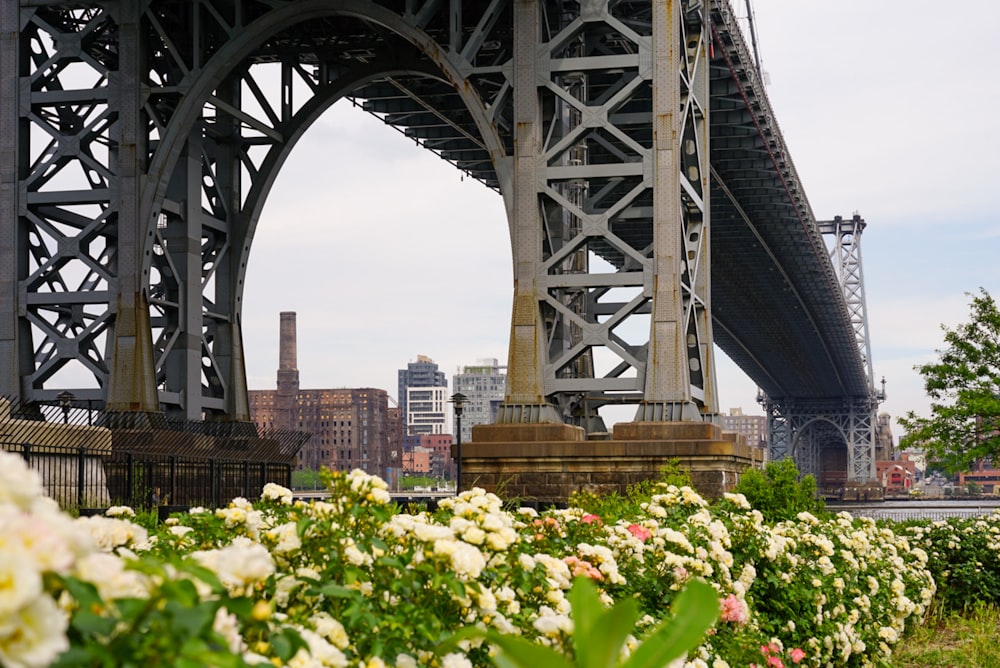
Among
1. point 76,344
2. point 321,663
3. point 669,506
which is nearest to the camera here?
point 321,663

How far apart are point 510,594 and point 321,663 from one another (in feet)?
6.60

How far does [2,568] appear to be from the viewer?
8.41 feet

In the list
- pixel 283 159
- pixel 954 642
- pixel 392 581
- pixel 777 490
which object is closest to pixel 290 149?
pixel 283 159

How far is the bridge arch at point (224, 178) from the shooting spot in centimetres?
2806

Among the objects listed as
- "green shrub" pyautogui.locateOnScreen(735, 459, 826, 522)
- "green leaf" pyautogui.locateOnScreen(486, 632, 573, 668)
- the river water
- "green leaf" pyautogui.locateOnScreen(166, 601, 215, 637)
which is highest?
"green leaf" pyautogui.locateOnScreen(166, 601, 215, 637)

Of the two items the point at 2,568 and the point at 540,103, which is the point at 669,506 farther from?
the point at 540,103

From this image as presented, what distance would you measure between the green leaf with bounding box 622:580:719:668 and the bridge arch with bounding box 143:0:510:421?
22.5 m

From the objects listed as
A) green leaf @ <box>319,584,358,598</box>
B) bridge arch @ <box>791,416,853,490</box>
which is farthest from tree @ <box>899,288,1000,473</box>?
bridge arch @ <box>791,416,853,490</box>

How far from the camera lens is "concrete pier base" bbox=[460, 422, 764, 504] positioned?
22797 millimetres

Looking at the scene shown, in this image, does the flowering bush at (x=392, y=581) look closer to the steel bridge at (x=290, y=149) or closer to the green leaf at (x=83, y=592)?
the green leaf at (x=83, y=592)

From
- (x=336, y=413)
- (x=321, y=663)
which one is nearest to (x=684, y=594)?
(x=321, y=663)

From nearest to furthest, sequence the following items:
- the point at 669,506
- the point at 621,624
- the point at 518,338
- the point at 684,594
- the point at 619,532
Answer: the point at 621,624
the point at 684,594
the point at 619,532
the point at 669,506
the point at 518,338

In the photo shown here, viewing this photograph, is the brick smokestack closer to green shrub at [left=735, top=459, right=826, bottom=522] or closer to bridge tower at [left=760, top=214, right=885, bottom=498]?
bridge tower at [left=760, top=214, right=885, bottom=498]

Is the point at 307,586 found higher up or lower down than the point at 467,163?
lower down
